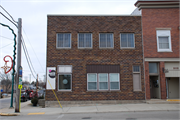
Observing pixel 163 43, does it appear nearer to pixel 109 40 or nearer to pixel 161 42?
pixel 161 42

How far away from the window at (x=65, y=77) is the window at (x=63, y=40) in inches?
74.3

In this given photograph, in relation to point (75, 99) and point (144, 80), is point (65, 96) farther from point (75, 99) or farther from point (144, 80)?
point (144, 80)

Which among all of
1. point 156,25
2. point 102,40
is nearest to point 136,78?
point 102,40

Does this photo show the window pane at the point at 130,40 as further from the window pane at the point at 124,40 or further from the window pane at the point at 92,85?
the window pane at the point at 92,85

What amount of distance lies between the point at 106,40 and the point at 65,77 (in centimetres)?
492

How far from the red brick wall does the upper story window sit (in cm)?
A: 28

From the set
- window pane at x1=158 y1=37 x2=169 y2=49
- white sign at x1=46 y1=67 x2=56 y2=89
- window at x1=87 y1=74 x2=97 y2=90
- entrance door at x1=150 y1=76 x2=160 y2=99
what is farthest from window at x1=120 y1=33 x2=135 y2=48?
white sign at x1=46 y1=67 x2=56 y2=89

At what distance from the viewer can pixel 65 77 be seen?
15.9 m

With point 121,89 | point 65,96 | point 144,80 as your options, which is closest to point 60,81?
point 65,96

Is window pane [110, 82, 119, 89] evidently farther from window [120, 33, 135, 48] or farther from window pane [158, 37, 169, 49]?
window pane [158, 37, 169, 49]

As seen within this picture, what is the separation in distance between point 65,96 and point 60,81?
4.48ft

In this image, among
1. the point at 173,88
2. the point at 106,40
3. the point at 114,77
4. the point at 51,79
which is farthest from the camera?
the point at 173,88

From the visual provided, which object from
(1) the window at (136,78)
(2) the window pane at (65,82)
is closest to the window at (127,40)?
(1) the window at (136,78)

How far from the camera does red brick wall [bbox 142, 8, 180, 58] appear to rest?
635 inches
